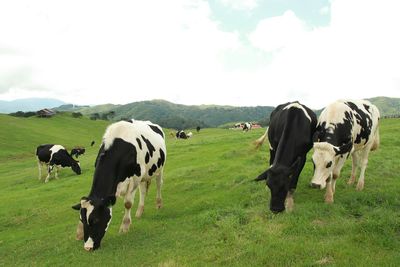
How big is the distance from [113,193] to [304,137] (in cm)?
607

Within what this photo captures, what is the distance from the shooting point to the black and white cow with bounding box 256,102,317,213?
35.2 ft

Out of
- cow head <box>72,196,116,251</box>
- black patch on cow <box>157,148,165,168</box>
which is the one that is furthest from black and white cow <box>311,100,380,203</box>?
cow head <box>72,196,116,251</box>

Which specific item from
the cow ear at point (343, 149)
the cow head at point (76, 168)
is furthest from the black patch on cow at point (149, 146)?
the cow head at point (76, 168)

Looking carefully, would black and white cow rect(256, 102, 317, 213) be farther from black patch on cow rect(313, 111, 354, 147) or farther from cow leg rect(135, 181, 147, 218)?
cow leg rect(135, 181, 147, 218)

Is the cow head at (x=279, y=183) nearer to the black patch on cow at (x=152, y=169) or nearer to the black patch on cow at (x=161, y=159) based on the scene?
the black patch on cow at (x=152, y=169)

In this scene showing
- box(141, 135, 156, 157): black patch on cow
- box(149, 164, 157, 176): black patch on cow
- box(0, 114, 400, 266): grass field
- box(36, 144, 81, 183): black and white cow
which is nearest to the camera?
box(0, 114, 400, 266): grass field

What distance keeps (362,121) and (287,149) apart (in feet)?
13.4

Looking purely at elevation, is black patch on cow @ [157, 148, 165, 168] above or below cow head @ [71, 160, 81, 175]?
above

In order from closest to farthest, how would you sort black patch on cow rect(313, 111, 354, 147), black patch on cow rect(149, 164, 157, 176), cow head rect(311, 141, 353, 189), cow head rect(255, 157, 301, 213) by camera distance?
cow head rect(255, 157, 301, 213) < cow head rect(311, 141, 353, 189) < black patch on cow rect(313, 111, 354, 147) < black patch on cow rect(149, 164, 157, 176)

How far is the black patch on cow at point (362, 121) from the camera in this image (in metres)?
13.6

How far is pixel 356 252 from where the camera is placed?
8.07 m

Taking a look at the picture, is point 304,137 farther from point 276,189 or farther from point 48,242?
point 48,242

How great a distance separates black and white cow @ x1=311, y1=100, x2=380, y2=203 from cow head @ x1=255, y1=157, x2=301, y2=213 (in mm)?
1036

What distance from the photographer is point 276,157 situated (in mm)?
11250
